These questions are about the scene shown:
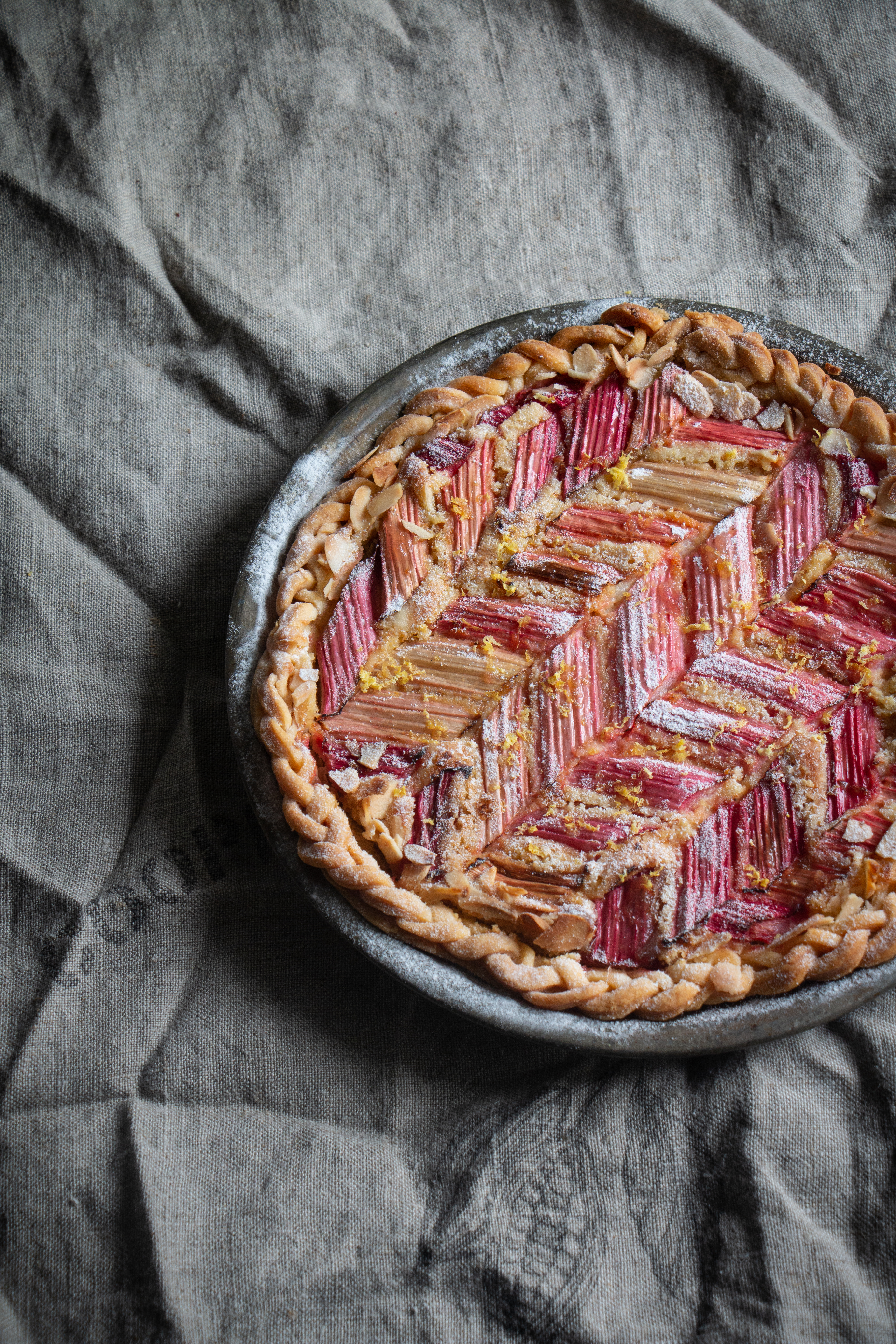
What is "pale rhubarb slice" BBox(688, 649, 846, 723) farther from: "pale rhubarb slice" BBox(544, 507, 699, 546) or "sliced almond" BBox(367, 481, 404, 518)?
"sliced almond" BBox(367, 481, 404, 518)

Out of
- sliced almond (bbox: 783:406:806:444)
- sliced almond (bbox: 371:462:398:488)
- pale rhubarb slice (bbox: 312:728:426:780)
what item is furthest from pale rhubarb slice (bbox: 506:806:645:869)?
sliced almond (bbox: 783:406:806:444)

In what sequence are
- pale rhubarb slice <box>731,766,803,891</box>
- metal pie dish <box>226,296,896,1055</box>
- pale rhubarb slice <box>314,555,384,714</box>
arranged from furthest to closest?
pale rhubarb slice <box>314,555,384,714</box>, pale rhubarb slice <box>731,766,803,891</box>, metal pie dish <box>226,296,896,1055</box>

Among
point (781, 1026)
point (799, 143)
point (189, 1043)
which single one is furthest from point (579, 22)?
point (189, 1043)

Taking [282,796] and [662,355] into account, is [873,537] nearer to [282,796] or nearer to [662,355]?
[662,355]

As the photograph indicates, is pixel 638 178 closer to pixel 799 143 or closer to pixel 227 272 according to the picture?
pixel 799 143

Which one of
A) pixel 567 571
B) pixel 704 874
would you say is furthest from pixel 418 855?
pixel 567 571

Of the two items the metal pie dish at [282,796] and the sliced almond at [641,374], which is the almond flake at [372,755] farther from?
the sliced almond at [641,374]
